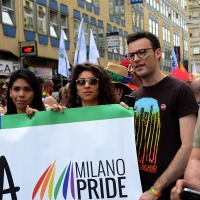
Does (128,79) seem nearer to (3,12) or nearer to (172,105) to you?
(172,105)

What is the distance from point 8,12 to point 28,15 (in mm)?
1485

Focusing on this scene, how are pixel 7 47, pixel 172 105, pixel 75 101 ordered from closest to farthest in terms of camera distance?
pixel 172 105 → pixel 75 101 → pixel 7 47

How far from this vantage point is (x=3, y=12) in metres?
17.0

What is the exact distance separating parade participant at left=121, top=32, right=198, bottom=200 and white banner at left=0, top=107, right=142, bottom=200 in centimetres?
9

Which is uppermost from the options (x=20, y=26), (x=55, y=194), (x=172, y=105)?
(x=20, y=26)

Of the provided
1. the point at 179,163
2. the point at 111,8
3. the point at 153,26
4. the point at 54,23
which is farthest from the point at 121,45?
the point at 179,163

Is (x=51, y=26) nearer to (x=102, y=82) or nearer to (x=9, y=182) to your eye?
(x=102, y=82)

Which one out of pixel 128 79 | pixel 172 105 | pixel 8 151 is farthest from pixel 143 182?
pixel 128 79

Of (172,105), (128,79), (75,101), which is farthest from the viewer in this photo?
(128,79)

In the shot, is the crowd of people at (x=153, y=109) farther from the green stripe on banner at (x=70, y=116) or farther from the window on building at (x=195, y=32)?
the window on building at (x=195, y=32)

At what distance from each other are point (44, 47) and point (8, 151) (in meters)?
17.5

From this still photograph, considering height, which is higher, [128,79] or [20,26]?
[20,26]

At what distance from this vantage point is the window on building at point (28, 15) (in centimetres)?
1852

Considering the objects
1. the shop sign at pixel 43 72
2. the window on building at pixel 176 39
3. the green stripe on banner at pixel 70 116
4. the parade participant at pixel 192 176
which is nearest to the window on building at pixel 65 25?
the shop sign at pixel 43 72
